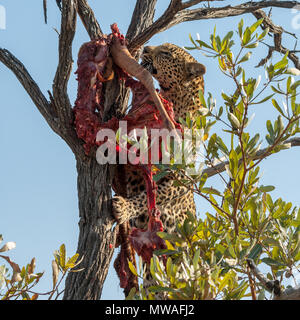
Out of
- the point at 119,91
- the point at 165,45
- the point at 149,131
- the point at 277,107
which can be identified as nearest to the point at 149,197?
the point at 149,131

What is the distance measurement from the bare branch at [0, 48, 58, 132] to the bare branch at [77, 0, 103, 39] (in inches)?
30.0

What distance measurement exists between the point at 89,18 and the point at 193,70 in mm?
1284

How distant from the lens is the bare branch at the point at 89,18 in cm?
518

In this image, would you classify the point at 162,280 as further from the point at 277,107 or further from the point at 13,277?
the point at 277,107

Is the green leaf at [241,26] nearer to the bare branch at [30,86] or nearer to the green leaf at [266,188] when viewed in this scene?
the green leaf at [266,188]

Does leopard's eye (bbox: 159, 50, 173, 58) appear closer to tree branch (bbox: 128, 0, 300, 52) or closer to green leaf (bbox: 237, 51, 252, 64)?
tree branch (bbox: 128, 0, 300, 52)

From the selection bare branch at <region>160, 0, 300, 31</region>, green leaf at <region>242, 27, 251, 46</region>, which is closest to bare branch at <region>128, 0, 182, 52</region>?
bare branch at <region>160, 0, 300, 31</region>

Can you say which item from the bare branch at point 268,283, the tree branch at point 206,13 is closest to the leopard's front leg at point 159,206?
the tree branch at point 206,13

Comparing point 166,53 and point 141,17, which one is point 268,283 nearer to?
point 141,17

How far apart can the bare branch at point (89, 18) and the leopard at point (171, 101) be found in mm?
931

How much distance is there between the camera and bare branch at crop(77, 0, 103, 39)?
17.0 ft

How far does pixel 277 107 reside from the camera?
3660 millimetres

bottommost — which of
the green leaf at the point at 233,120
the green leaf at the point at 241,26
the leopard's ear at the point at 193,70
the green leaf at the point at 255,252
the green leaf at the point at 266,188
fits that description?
the green leaf at the point at 255,252

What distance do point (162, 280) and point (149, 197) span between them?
1535 millimetres
